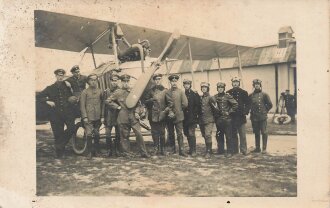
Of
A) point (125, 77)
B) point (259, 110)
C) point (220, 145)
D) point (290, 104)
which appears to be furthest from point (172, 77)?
point (290, 104)

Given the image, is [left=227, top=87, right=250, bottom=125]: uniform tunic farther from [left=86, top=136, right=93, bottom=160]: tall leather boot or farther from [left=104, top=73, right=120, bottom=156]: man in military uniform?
[left=86, top=136, right=93, bottom=160]: tall leather boot

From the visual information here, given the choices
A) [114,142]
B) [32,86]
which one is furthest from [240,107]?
[32,86]

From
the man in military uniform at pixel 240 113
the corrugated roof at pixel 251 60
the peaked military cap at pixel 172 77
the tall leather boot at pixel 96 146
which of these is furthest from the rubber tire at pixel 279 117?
the tall leather boot at pixel 96 146

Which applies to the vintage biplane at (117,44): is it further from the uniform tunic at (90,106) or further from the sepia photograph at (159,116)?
the uniform tunic at (90,106)

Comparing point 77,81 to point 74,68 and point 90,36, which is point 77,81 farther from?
point 90,36

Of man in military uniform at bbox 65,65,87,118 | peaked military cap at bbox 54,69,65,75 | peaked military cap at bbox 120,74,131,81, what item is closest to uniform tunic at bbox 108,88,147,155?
peaked military cap at bbox 120,74,131,81

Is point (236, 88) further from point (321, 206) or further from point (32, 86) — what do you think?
point (32, 86)
